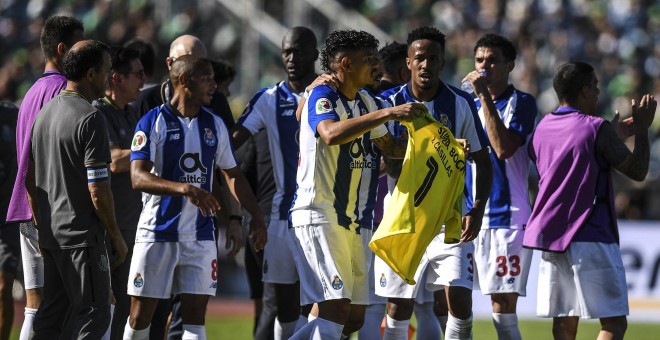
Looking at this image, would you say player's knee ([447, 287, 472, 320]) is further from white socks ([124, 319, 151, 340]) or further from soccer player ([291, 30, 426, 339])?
white socks ([124, 319, 151, 340])

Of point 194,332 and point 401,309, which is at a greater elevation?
point 401,309

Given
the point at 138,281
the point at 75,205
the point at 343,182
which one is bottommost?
the point at 138,281

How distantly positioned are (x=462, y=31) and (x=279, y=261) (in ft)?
41.4

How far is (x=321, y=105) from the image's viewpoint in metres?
7.26

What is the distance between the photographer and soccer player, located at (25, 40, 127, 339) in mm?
7285

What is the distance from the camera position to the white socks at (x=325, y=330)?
24.0 ft

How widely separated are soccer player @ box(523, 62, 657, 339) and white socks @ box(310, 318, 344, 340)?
1794 millimetres

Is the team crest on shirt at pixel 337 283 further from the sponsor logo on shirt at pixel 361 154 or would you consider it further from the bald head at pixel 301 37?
the bald head at pixel 301 37

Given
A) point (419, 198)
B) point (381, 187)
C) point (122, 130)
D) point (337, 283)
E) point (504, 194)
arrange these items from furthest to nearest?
point (381, 187)
point (504, 194)
point (122, 130)
point (419, 198)
point (337, 283)

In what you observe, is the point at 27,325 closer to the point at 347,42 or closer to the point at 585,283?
the point at 347,42

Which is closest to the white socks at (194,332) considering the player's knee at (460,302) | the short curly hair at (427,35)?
the player's knee at (460,302)

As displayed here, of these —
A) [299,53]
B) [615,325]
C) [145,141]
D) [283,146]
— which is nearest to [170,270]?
[145,141]

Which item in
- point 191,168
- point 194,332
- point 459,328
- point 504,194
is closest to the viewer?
point 194,332

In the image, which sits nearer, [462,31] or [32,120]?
[32,120]
